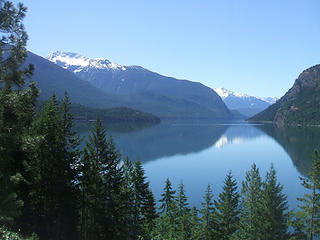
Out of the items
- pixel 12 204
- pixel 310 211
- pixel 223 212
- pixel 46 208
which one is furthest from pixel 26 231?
pixel 310 211

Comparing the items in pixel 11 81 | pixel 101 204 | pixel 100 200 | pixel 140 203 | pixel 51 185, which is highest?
pixel 11 81

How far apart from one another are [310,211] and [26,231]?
2459cm

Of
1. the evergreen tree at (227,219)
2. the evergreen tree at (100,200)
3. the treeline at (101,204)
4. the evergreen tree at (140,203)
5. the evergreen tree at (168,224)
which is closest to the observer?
the evergreen tree at (168,224)

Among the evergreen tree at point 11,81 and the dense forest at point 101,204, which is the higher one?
the evergreen tree at point 11,81

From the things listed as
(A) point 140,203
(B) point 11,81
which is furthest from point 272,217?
(B) point 11,81

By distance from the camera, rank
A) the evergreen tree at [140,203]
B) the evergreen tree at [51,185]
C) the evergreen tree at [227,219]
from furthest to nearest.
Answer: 1. the evergreen tree at [140,203]
2. the evergreen tree at [227,219]
3. the evergreen tree at [51,185]

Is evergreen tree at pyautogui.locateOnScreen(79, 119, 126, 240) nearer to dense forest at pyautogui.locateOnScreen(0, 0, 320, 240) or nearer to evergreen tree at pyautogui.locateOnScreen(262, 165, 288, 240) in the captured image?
dense forest at pyautogui.locateOnScreen(0, 0, 320, 240)

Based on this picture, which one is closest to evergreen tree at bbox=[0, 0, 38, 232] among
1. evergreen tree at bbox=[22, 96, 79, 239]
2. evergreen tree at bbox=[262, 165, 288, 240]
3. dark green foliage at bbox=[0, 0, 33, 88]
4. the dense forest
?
dark green foliage at bbox=[0, 0, 33, 88]

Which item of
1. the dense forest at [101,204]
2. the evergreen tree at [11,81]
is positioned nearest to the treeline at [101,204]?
the dense forest at [101,204]

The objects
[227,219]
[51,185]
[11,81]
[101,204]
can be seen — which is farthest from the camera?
[227,219]

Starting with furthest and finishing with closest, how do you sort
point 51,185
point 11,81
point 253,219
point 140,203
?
point 140,203 → point 253,219 → point 51,185 → point 11,81

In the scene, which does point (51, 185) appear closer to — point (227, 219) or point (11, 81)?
point (11, 81)

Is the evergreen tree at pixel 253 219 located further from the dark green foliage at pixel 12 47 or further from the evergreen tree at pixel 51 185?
the dark green foliage at pixel 12 47

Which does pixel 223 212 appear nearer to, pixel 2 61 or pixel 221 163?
pixel 2 61
